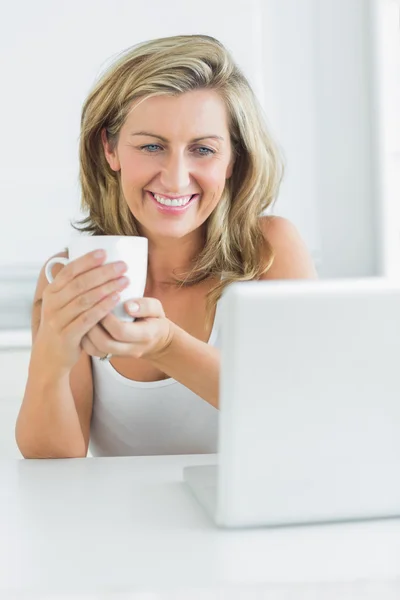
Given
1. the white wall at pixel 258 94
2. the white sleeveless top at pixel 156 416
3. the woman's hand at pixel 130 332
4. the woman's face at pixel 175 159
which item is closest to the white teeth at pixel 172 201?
the woman's face at pixel 175 159

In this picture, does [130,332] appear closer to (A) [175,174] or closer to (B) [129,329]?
(B) [129,329]

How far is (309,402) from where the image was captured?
2.22ft

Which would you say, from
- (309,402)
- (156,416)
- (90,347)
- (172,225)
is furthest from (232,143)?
(309,402)

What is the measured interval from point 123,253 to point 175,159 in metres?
0.52

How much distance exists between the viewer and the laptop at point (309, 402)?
2.12ft

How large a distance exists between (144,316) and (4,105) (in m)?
1.67

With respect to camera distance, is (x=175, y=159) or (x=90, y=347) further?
(x=175, y=159)

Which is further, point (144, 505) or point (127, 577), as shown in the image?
point (144, 505)

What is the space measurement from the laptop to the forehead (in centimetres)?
75

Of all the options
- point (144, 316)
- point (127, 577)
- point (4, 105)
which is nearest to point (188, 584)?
point (127, 577)

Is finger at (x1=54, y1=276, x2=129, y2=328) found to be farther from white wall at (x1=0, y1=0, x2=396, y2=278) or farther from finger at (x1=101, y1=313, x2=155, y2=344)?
white wall at (x1=0, y1=0, x2=396, y2=278)

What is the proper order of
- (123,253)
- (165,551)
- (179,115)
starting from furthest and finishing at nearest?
(179,115), (123,253), (165,551)

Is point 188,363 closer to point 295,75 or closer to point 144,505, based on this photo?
point 144,505

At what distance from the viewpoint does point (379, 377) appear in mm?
678
